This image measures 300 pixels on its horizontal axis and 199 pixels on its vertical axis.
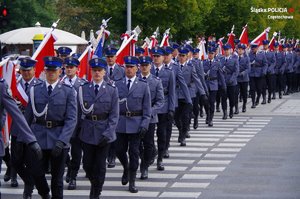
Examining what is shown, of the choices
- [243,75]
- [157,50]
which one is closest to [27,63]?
[157,50]

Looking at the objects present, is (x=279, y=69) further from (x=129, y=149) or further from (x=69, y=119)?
(x=69, y=119)

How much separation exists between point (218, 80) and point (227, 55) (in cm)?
134

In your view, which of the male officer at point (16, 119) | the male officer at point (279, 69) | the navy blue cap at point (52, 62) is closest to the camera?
the male officer at point (16, 119)

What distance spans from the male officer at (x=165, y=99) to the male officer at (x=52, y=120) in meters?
4.76

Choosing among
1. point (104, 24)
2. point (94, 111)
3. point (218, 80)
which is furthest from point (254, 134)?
point (94, 111)

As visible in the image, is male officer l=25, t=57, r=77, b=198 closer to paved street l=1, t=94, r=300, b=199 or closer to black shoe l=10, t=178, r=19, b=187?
paved street l=1, t=94, r=300, b=199

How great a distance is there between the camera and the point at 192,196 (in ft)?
46.8

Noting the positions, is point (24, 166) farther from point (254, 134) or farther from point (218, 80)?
point (218, 80)

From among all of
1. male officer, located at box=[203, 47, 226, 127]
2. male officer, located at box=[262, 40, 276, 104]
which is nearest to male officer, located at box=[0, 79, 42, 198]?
male officer, located at box=[203, 47, 226, 127]

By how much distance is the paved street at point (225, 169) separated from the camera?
14609mm

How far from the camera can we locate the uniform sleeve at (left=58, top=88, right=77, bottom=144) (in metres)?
Answer: 12.3

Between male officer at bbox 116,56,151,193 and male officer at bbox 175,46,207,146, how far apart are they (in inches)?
204

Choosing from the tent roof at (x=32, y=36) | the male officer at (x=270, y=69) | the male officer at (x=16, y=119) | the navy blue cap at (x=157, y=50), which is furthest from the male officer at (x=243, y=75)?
the male officer at (x=16, y=119)

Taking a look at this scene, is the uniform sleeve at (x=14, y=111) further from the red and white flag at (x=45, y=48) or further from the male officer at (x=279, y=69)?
the male officer at (x=279, y=69)
